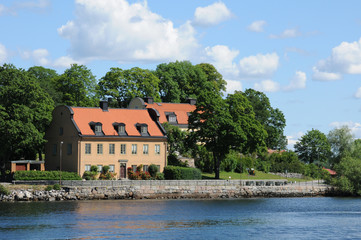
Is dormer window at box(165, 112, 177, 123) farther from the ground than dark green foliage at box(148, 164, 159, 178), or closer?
farther from the ground

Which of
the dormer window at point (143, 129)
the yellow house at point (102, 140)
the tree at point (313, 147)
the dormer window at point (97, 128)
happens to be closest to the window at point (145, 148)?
the yellow house at point (102, 140)

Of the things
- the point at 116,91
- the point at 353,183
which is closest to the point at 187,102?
the point at 116,91

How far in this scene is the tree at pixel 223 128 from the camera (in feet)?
299

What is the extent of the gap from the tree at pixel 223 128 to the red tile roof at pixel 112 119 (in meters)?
5.96

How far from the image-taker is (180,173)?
87.4 metres

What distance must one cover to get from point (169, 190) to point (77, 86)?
115 ft

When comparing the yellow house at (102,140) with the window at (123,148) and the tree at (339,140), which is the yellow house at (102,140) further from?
the tree at (339,140)

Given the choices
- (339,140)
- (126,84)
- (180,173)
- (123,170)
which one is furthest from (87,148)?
(339,140)

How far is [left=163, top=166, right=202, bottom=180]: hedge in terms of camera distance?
286 ft

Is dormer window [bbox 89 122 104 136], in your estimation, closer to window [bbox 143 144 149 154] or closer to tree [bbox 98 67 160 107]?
window [bbox 143 144 149 154]

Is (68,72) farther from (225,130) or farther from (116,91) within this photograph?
(225,130)

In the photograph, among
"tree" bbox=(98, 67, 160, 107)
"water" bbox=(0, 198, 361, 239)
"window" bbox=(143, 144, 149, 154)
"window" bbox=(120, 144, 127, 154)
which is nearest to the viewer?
"water" bbox=(0, 198, 361, 239)

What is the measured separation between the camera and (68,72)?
364 feet

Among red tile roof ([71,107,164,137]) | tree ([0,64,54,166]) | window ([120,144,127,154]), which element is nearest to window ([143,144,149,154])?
red tile roof ([71,107,164,137])
